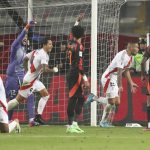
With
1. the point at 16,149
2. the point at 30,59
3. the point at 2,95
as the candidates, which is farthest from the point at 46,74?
the point at 16,149

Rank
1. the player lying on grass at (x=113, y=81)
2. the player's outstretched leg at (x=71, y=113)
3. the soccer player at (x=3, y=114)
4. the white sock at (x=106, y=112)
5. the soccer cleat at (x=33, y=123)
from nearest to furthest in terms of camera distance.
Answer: the soccer player at (x=3, y=114) → the player's outstretched leg at (x=71, y=113) → the soccer cleat at (x=33, y=123) → the player lying on grass at (x=113, y=81) → the white sock at (x=106, y=112)

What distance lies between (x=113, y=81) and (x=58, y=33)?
3.82m

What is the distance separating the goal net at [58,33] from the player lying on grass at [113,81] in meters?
0.97

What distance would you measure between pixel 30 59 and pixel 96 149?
24.7 feet

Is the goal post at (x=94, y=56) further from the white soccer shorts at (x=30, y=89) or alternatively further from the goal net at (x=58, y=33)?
the white soccer shorts at (x=30, y=89)

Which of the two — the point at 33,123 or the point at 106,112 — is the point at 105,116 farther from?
the point at 33,123

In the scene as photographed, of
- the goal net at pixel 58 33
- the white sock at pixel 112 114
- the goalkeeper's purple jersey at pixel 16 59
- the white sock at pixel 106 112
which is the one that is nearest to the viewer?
the goalkeeper's purple jersey at pixel 16 59

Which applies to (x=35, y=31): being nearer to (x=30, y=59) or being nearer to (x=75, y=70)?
(x=30, y=59)

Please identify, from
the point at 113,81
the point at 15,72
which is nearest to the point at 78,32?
the point at 15,72

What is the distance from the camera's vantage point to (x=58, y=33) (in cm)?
1891

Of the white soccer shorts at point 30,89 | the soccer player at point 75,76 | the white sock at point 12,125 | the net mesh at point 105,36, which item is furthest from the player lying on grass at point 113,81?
the white sock at point 12,125

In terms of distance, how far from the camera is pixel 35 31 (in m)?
19.3

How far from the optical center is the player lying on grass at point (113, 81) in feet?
49.6

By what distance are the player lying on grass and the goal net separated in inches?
38.1
